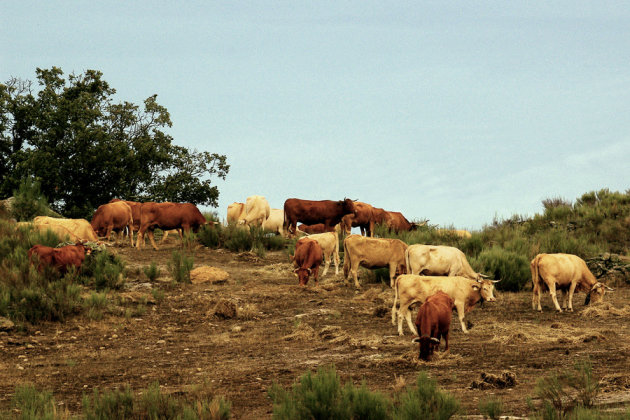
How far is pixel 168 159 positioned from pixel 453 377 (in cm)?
3637

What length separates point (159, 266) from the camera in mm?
22609

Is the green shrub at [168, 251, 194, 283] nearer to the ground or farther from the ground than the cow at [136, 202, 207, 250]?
nearer to the ground

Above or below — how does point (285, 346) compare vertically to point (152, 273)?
below

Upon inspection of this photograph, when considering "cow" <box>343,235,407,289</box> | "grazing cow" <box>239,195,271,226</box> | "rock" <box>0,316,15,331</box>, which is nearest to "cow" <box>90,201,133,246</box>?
"grazing cow" <box>239,195,271,226</box>

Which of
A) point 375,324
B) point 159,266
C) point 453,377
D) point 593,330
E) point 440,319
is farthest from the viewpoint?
point 159,266

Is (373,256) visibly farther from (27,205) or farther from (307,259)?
(27,205)

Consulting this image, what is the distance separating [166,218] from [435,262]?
510 inches

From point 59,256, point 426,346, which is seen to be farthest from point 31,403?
point 59,256

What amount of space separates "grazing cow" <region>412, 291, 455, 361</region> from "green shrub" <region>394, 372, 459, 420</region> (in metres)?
3.04

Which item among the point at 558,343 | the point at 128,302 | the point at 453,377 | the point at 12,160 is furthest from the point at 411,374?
the point at 12,160

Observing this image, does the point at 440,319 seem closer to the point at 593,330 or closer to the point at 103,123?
the point at 593,330

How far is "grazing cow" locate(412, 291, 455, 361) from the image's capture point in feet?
35.3

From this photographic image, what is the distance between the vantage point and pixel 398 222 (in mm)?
32094

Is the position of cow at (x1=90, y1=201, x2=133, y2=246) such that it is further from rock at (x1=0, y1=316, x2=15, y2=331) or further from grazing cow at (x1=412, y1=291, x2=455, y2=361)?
grazing cow at (x1=412, y1=291, x2=455, y2=361)
